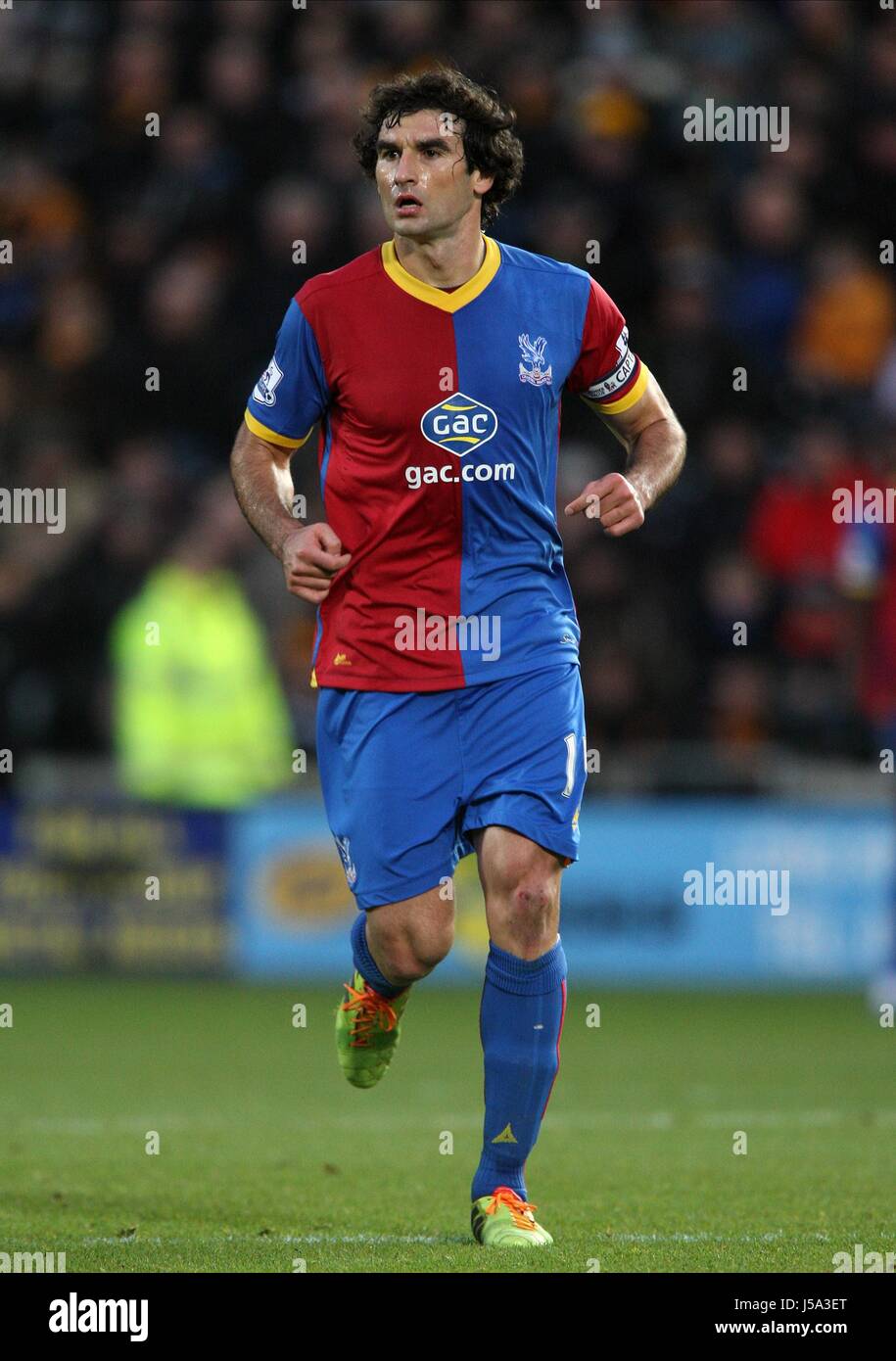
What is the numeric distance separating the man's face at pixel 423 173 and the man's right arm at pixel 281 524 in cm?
68

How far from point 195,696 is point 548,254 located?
4117mm

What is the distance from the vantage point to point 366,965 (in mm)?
6023

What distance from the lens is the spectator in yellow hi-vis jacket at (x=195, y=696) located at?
43.2 feet

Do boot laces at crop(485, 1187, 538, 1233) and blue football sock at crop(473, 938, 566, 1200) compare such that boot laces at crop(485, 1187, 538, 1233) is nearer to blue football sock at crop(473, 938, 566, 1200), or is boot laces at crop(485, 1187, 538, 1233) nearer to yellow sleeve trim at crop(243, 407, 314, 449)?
blue football sock at crop(473, 938, 566, 1200)

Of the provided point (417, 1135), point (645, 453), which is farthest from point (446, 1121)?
point (645, 453)

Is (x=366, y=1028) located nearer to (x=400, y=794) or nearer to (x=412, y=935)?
(x=412, y=935)

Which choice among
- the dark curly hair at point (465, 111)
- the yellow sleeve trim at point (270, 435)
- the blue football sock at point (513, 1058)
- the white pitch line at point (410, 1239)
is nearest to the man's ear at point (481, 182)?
the dark curly hair at point (465, 111)

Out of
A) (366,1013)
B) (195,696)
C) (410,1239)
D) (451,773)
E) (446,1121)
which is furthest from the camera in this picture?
(195,696)

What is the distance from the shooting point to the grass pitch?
17.6 feet

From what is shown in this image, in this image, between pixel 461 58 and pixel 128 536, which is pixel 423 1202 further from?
pixel 461 58

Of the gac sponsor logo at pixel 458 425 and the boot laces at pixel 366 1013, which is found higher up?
the gac sponsor logo at pixel 458 425

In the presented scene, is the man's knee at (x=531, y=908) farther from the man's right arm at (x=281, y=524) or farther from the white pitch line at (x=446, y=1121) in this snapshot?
the white pitch line at (x=446, y=1121)

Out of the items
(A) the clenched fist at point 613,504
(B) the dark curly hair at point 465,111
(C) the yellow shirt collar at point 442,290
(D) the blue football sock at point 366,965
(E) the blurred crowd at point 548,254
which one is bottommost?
(D) the blue football sock at point 366,965

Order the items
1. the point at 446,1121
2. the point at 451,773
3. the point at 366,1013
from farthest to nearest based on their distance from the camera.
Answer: the point at 446,1121
the point at 366,1013
the point at 451,773
